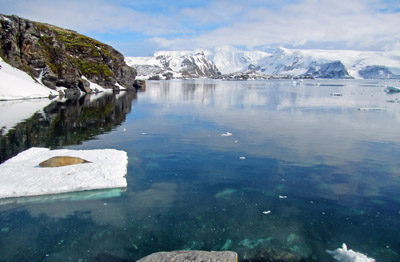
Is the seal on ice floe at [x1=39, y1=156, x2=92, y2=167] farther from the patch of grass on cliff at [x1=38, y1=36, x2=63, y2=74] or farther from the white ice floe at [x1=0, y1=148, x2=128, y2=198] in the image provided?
the patch of grass on cliff at [x1=38, y1=36, x2=63, y2=74]

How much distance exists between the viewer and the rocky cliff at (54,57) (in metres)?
66.8

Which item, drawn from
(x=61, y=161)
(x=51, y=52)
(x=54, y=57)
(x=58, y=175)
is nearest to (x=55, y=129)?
(x=61, y=161)

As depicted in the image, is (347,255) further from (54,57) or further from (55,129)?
(54,57)

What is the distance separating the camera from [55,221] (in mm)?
11625

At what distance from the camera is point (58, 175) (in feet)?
51.5

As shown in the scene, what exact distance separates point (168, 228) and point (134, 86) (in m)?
107

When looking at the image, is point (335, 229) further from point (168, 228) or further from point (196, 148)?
point (196, 148)

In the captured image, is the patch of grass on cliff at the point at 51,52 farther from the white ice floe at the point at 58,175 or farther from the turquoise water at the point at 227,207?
the white ice floe at the point at 58,175

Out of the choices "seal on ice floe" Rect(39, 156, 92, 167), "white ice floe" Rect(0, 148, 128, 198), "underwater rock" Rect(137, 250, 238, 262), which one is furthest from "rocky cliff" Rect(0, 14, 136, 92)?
"underwater rock" Rect(137, 250, 238, 262)

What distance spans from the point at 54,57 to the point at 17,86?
71.2 feet

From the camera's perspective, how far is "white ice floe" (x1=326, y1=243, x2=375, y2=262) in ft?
30.8

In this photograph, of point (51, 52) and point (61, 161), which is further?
point (51, 52)

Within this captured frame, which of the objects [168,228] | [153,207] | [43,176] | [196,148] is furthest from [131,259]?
[196,148]

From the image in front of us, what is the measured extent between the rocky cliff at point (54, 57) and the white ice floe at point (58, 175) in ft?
191
